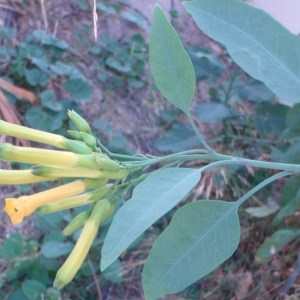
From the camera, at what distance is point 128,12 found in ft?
8.44

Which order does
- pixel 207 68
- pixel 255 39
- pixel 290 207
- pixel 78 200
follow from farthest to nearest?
pixel 207 68
pixel 290 207
pixel 255 39
pixel 78 200

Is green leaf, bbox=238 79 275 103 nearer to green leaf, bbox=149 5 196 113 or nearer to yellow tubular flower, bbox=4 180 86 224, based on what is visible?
green leaf, bbox=149 5 196 113

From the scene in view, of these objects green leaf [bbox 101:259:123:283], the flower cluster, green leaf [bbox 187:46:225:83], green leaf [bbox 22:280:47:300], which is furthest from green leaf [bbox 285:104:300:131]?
the flower cluster

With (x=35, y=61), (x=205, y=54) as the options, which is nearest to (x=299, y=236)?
(x=205, y=54)

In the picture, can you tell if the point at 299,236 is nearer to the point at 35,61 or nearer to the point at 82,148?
the point at 35,61

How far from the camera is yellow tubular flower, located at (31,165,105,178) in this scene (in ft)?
2.80

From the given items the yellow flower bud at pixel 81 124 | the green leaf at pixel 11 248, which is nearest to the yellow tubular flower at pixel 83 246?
the yellow flower bud at pixel 81 124

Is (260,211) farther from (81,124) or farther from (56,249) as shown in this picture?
(81,124)

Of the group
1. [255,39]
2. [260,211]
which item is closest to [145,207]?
[255,39]

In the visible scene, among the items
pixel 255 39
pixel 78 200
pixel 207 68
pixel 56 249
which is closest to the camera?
pixel 78 200

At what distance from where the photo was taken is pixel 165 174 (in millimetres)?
864

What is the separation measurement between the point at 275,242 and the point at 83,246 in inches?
44.6

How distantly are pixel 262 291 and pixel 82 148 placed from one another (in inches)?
51.3

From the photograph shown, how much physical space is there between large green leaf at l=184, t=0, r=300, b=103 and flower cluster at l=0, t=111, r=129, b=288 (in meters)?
0.25
